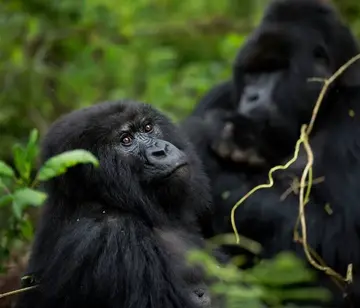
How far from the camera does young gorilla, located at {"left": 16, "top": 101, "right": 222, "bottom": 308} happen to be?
3.55 metres

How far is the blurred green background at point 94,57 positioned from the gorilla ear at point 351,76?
155 centimetres

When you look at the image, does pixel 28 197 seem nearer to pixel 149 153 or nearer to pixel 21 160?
pixel 21 160

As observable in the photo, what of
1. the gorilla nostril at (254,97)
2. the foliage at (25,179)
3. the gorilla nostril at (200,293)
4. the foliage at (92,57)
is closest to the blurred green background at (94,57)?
the foliage at (92,57)

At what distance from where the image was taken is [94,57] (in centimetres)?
734

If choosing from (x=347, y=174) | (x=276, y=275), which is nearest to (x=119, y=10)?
(x=347, y=174)

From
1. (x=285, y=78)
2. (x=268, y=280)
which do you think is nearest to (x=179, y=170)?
(x=285, y=78)

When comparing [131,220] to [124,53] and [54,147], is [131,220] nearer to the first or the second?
[54,147]

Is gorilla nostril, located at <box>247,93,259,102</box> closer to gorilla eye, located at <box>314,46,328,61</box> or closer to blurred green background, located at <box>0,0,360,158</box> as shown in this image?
gorilla eye, located at <box>314,46,328,61</box>

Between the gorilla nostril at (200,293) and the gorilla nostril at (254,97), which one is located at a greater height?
the gorilla nostril at (254,97)

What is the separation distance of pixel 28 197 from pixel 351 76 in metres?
2.27

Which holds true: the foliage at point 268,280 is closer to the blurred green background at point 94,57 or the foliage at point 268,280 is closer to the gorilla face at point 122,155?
the gorilla face at point 122,155

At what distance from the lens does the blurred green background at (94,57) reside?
6.51 metres

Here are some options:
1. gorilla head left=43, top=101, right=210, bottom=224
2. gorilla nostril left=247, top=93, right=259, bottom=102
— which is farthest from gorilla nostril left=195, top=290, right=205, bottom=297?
gorilla nostril left=247, top=93, right=259, bottom=102

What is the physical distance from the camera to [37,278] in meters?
3.77
